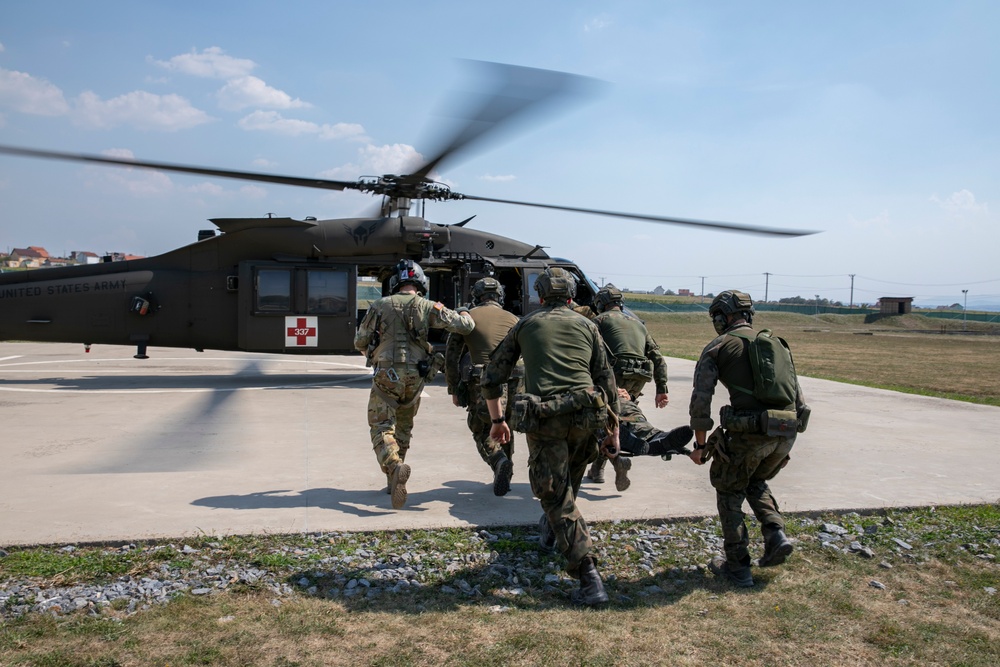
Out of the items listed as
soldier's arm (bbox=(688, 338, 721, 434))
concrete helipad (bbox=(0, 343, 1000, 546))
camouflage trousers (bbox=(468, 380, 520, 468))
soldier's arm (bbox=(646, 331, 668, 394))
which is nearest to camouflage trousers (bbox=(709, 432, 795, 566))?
soldier's arm (bbox=(688, 338, 721, 434))

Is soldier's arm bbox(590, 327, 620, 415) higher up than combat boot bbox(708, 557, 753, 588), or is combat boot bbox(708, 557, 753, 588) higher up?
soldier's arm bbox(590, 327, 620, 415)

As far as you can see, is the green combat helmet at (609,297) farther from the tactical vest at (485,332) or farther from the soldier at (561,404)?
the soldier at (561,404)

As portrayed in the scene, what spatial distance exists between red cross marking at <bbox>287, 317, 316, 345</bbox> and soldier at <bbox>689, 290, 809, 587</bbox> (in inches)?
346

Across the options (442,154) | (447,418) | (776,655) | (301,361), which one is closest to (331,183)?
(442,154)

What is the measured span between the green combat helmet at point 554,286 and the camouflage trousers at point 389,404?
1.53 m

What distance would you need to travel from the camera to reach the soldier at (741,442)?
13.5 ft

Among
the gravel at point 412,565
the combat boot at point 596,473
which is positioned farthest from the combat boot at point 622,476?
the gravel at point 412,565

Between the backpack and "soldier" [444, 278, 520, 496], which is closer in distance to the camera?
the backpack

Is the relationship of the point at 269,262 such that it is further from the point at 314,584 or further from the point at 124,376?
the point at 314,584

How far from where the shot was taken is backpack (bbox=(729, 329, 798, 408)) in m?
4.14

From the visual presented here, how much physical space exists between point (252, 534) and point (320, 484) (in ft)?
4.26

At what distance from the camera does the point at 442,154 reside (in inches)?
372

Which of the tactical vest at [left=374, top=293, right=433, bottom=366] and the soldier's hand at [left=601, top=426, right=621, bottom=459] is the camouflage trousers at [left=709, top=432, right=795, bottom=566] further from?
the tactical vest at [left=374, top=293, right=433, bottom=366]

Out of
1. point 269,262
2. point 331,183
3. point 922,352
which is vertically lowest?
point 922,352
